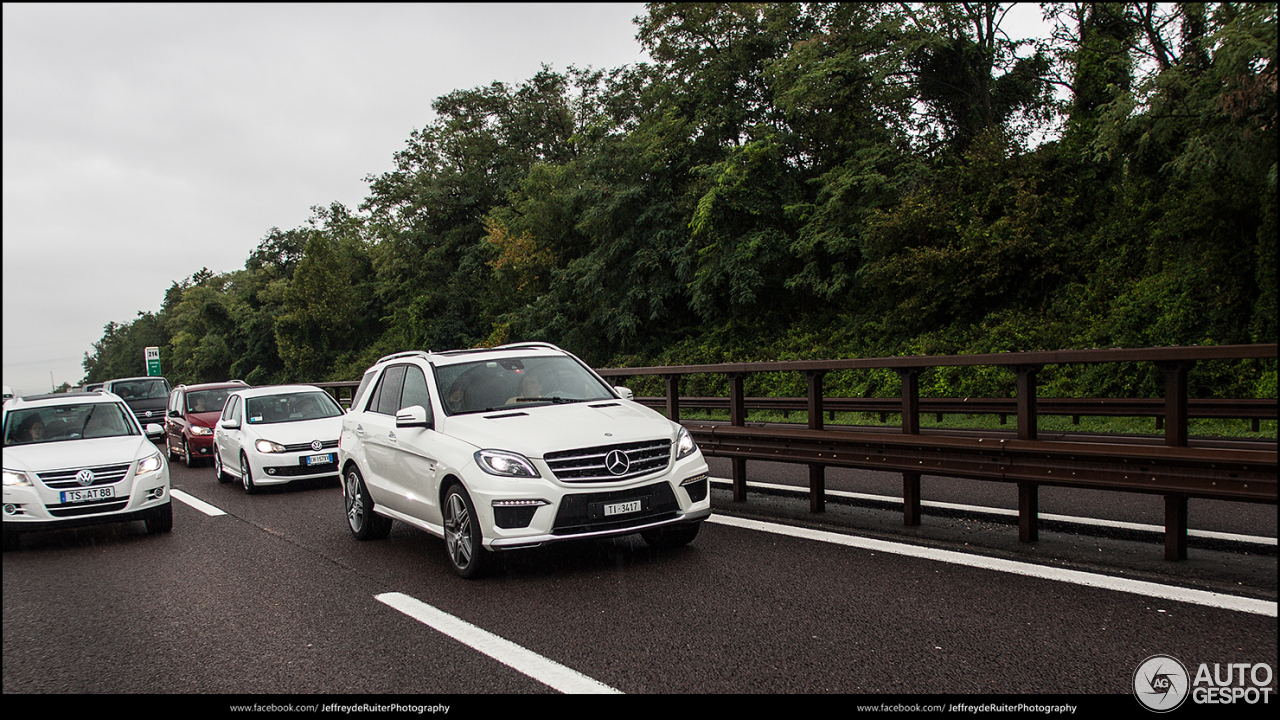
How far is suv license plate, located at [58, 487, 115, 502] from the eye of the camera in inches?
325

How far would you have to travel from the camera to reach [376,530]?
27.3 ft

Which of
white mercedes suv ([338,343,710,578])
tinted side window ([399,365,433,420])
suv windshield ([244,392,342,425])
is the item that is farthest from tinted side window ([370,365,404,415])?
suv windshield ([244,392,342,425])

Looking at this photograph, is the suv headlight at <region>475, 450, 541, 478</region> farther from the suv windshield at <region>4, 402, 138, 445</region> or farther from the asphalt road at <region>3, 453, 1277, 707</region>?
the suv windshield at <region>4, 402, 138, 445</region>

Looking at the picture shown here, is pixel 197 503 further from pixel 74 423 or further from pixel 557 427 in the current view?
pixel 557 427

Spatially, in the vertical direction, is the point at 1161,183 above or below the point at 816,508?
above

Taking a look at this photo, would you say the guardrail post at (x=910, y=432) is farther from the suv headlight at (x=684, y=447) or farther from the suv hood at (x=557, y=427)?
the suv hood at (x=557, y=427)

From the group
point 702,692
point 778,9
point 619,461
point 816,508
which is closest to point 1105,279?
point 778,9

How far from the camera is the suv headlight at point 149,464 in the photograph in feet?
29.5

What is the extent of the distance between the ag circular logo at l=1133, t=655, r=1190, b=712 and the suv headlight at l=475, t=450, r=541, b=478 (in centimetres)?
381

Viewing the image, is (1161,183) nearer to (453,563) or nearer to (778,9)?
(778,9)

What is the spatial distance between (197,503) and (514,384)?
21.9ft

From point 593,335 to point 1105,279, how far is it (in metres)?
21.0

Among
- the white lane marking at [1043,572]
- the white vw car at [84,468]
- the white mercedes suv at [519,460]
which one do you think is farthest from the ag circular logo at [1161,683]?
the white vw car at [84,468]

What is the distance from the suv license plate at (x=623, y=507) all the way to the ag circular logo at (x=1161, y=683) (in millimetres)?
3326
